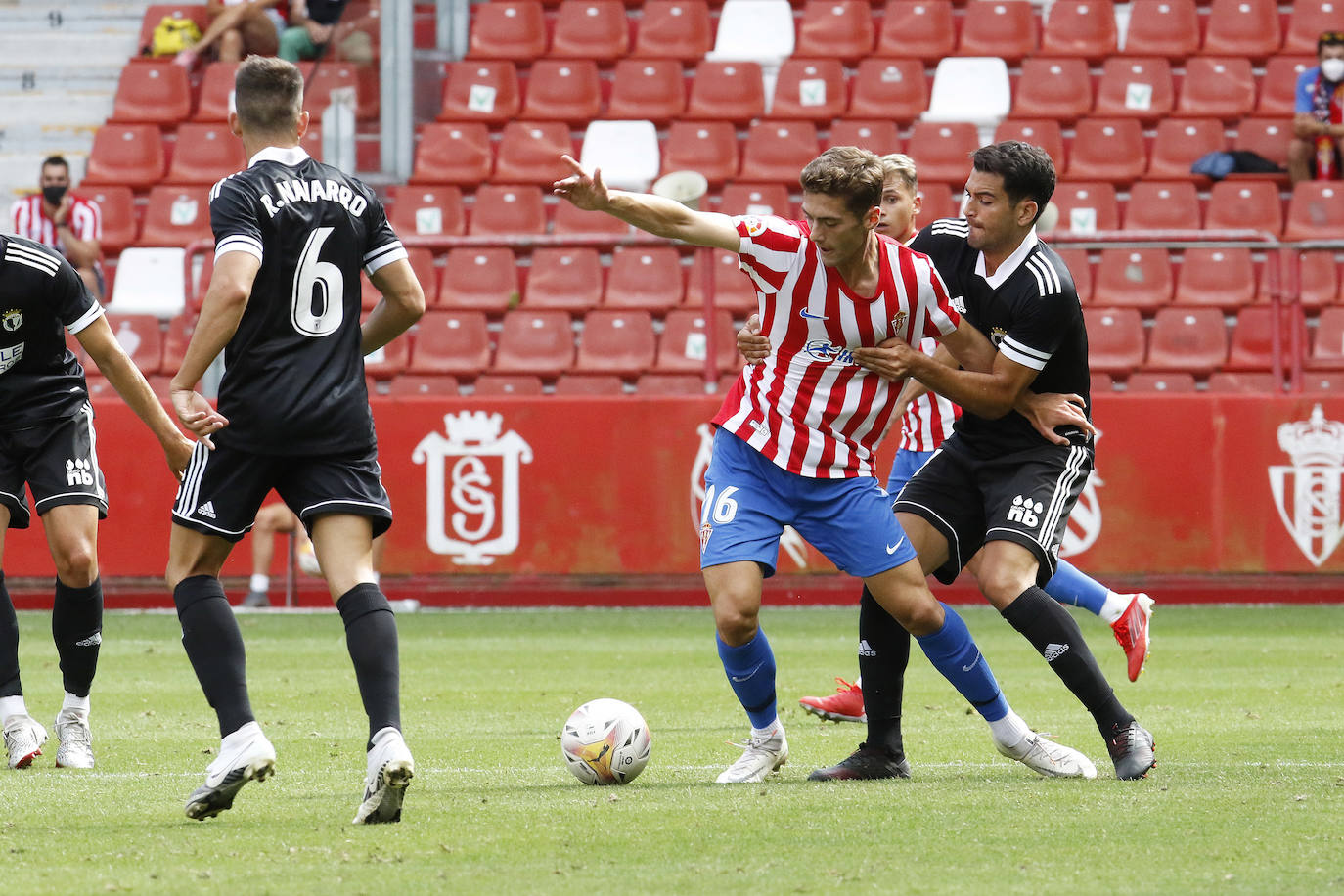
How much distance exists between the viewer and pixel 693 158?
16.8 m

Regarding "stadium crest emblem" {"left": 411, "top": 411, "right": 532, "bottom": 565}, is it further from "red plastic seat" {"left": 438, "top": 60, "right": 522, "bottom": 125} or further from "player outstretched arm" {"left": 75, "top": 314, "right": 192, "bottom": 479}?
"player outstretched arm" {"left": 75, "top": 314, "right": 192, "bottom": 479}

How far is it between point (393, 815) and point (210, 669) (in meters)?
0.66

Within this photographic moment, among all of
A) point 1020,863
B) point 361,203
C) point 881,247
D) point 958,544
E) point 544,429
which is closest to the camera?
point 1020,863

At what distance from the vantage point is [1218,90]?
16844 mm

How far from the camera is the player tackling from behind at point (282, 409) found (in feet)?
16.6

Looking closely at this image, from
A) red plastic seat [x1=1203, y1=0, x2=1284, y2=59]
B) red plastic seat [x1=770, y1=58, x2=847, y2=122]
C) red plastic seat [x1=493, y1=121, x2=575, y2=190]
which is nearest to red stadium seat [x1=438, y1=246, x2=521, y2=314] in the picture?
red plastic seat [x1=493, y1=121, x2=575, y2=190]

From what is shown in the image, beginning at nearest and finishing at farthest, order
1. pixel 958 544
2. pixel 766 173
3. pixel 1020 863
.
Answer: pixel 1020 863
pixel 958 544
pixel 766 173

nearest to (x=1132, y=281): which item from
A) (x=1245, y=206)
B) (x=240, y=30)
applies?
(x=1245, y=206)

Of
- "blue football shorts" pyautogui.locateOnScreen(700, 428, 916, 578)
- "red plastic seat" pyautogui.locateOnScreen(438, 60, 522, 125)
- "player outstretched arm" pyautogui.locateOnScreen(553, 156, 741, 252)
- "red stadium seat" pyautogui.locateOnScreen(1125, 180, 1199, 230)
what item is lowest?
"blue football shorts" pyautogui.locateOnScreen(700, 428, 916, 578)

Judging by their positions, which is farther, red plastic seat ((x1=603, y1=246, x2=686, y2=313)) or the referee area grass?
red plastic seat ((x1=603, y1=246, x2=686, y2=313))

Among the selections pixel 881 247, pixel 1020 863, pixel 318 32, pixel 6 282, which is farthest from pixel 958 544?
pixel 318 32

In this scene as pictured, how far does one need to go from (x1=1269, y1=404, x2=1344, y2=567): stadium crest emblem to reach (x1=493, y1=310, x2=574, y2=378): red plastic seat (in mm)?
5261

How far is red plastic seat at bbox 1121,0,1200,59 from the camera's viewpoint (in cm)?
1730

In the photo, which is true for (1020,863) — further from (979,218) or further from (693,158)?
(693,158)
